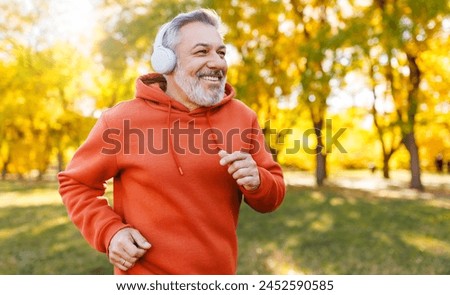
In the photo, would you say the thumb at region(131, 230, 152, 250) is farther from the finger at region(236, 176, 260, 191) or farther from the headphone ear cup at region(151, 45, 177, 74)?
the headphone ear cup at region(151, 45, 177, 74)

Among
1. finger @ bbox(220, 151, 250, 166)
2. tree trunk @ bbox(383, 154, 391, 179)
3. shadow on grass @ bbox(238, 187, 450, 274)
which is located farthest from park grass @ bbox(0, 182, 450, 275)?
tree trunk @ bbox(383, 154, 391, 179)

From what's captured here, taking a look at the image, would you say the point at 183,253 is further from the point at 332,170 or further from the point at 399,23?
the point at 332,170

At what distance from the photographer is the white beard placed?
228 centimetres

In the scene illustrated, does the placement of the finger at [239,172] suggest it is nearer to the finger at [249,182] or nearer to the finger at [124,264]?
the finger at [249,182]

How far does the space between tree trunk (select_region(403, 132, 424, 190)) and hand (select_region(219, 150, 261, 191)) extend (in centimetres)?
1590

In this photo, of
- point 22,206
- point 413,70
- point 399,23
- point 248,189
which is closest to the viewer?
point 248,189

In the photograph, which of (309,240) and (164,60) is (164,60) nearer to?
(164,60)

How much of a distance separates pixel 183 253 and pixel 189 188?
0.26 m

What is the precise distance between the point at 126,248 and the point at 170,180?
304 mm

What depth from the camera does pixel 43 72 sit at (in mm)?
18438

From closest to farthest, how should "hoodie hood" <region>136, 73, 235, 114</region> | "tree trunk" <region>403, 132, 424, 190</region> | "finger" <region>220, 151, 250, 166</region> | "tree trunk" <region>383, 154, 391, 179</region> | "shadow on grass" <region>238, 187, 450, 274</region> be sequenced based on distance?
"finger" <region>220, 151, 250, 166</region>
"hoodie hood" <region>136, 73, 235, 114</region>
"shadow on grass" <region>238, 187, 450, 274</region>
"tree trunk" <region>403, 132, 424, 190</region>
"tree trunk" <region>383, 154, 391, 179</region>
